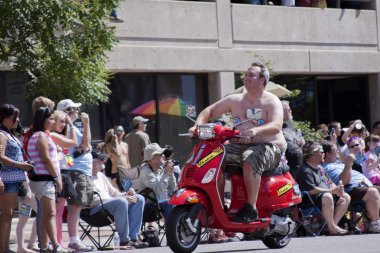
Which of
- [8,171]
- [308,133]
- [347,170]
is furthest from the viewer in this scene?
[308,133]

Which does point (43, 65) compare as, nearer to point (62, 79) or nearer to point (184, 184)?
point (62, 79)

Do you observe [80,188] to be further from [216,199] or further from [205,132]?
[205,132]

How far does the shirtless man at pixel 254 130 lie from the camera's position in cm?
1147

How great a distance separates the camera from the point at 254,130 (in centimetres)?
1130

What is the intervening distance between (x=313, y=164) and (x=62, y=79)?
157 inches

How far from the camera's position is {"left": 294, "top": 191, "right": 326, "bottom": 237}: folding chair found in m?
16.0

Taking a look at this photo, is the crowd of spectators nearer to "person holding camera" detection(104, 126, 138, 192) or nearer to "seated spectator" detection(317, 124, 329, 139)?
"person holding camera" detection(104, 126, 138, 192)

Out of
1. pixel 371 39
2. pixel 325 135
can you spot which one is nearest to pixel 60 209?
pixel 325 135

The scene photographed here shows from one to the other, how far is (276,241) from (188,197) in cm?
173

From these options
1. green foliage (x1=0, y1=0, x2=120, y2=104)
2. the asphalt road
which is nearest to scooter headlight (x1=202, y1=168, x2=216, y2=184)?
the asphalt road

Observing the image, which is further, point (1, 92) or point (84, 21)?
point (1, 92)

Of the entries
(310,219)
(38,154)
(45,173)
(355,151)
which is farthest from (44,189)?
(355,151)

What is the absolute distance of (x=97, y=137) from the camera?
2167 cm

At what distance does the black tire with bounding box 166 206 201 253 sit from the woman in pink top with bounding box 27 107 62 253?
1499mm
